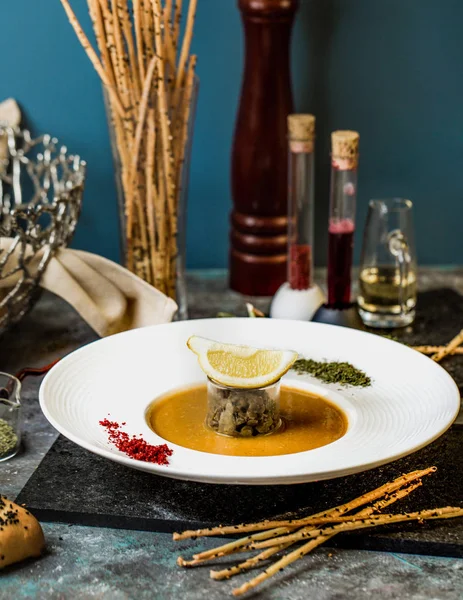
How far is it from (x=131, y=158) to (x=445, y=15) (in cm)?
74

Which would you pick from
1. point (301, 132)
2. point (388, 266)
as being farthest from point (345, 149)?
point (388, 266)

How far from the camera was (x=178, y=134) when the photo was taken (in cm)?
153

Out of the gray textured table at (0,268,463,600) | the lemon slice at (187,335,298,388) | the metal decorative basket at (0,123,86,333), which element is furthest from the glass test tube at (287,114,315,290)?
the gray textured table at (0,268,463,600)

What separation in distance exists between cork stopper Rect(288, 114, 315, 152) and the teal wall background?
1.02 ft

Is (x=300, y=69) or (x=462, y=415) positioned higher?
(x=300, y=69)

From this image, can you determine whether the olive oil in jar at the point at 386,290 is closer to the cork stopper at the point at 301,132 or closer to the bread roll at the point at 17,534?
the cork stopper at the point at 301,132

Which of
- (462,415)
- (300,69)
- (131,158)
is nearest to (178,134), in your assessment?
(131,158)

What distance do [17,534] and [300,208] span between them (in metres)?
0.85

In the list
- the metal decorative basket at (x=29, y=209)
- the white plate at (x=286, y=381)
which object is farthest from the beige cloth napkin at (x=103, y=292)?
the white plate at (x=286, y=381)

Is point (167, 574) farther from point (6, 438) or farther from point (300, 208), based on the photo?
point (300, 208)

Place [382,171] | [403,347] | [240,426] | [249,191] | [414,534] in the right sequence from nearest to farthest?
1. [414,534]
2. [240,426]
3. [403,347]
4. [249,191]
5. [382,171]

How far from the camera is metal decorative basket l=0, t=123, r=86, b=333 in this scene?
1362 mm

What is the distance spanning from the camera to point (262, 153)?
Answer: 5.70 feet

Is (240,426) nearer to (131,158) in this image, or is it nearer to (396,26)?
(131,158)
